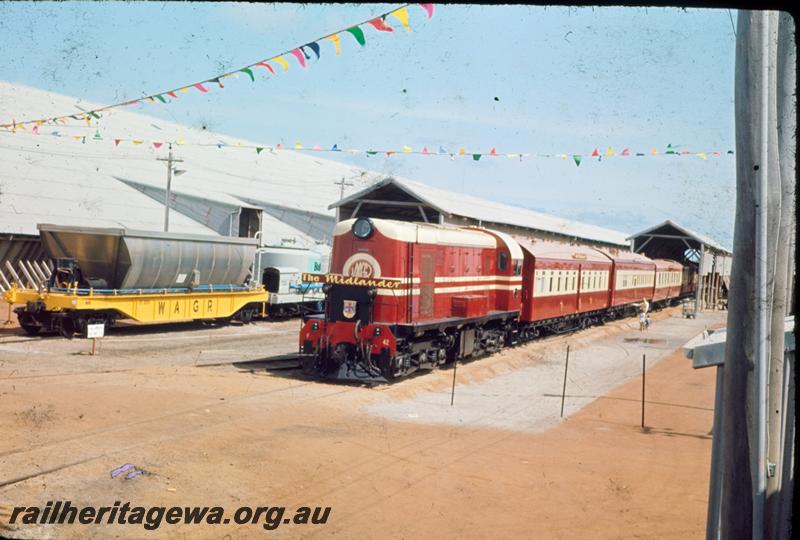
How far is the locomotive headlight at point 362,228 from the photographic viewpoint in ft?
58.4

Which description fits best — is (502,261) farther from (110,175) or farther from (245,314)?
(110,175)

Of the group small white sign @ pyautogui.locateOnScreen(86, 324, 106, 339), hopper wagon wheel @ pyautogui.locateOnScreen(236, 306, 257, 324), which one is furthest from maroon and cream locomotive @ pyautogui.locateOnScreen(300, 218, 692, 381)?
hopper wagon wheel @ pyautogui.locateOnScreen(236, 306, 257, 324)

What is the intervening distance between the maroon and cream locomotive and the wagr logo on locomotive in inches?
0.9

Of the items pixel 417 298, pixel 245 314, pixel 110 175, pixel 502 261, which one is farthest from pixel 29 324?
pixel 110 175

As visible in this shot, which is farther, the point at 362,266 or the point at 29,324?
the point at 29,324

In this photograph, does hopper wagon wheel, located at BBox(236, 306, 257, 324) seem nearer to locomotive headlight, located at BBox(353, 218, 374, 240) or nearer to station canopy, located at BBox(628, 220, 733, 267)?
locomotive headlight, located at BBox(353, 218, 374, 240)

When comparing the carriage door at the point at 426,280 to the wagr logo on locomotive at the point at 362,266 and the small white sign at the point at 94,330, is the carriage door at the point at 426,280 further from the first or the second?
the small white sign at the point at 94,330

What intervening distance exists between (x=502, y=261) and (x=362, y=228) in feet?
21.4

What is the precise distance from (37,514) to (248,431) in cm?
450

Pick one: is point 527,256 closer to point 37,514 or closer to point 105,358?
point 105,358

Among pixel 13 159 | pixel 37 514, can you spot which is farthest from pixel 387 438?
pixel 13 159

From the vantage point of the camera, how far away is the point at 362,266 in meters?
18.0

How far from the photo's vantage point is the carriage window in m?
23.0

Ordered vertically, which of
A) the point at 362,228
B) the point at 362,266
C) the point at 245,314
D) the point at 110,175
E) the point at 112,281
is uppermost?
the point at 110,175
